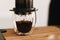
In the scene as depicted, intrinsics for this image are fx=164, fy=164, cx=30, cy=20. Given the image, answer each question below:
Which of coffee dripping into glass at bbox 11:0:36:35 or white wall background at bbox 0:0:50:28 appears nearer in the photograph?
coffee dripping into glass at bbox 11:0:36:35

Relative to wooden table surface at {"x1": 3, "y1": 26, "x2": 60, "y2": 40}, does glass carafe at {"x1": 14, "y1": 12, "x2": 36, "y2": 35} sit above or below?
above

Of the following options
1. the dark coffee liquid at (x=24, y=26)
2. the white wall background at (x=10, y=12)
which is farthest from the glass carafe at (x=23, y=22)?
the white wall background at (x=10, y=12)

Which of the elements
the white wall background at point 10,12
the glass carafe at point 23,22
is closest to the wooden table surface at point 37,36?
the glass carafe at point 23,22

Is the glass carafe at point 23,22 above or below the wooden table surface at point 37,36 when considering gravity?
above

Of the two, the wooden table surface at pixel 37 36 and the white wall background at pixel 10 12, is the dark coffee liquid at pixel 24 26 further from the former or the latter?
the white wall background at pixel 10 12

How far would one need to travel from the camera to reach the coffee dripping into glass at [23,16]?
109 centimetres

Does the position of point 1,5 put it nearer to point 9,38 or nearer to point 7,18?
point 7,18

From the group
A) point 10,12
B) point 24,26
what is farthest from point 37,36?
point 10,12

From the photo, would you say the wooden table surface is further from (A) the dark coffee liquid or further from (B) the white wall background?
(B) the white wall background

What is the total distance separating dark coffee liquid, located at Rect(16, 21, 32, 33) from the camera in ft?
3.66

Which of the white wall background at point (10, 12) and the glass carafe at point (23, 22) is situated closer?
the glass carafe at point (23, 22)

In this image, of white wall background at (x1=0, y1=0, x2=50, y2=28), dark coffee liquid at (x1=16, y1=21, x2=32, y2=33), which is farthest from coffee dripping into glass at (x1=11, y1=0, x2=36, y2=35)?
white wall background at (x1=0, y1=0, x2=50, y2=28)

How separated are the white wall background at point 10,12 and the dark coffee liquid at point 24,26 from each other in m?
0.70

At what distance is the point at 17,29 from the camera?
3.78ft
